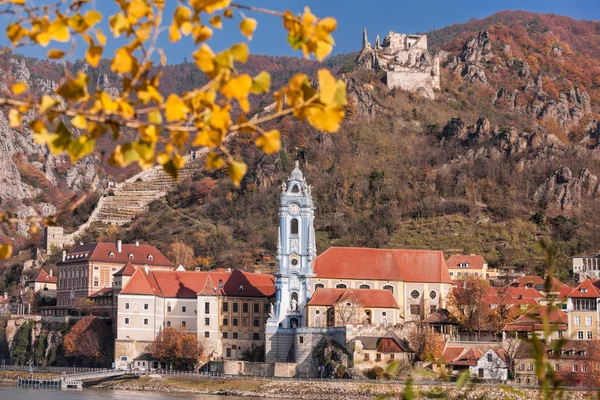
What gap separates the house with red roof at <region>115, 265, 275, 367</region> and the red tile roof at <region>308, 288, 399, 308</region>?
6.11 meters

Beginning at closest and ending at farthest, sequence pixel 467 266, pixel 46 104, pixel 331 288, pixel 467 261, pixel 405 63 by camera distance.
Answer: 1. pixel 46 104
2. pixel 331 288
3. pixel 467 266
4. pixel 467 261
5. pixel 405 63

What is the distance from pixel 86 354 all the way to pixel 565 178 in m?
53.7

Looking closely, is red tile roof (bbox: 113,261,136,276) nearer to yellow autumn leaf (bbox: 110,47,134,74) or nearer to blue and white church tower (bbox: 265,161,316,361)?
blue and white church tower (bbox: 265,161,316,361)

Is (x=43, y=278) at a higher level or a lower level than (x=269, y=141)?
higher

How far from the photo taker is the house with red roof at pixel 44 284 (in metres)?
102

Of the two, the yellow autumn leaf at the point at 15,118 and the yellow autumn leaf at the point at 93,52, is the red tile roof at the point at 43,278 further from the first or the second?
the yellow autumn leaf at the point at 93,52

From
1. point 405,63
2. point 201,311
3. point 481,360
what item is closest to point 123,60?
point 481,360

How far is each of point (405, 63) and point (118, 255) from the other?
63772mm

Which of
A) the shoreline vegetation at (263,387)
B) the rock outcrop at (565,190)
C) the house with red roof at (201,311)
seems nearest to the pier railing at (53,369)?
the house with red roof at (201,311)

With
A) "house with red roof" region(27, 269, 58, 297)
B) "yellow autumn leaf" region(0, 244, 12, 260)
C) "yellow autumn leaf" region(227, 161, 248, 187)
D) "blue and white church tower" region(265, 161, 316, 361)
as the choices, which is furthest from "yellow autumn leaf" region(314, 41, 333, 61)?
"house with red roof" region(27, 269, 58, 297)

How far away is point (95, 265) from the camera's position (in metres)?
94.8

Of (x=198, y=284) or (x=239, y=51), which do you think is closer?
(x=239, y=51)

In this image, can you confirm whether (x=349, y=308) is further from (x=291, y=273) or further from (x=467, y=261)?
(x=467, y=261)

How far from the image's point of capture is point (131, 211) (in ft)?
424
